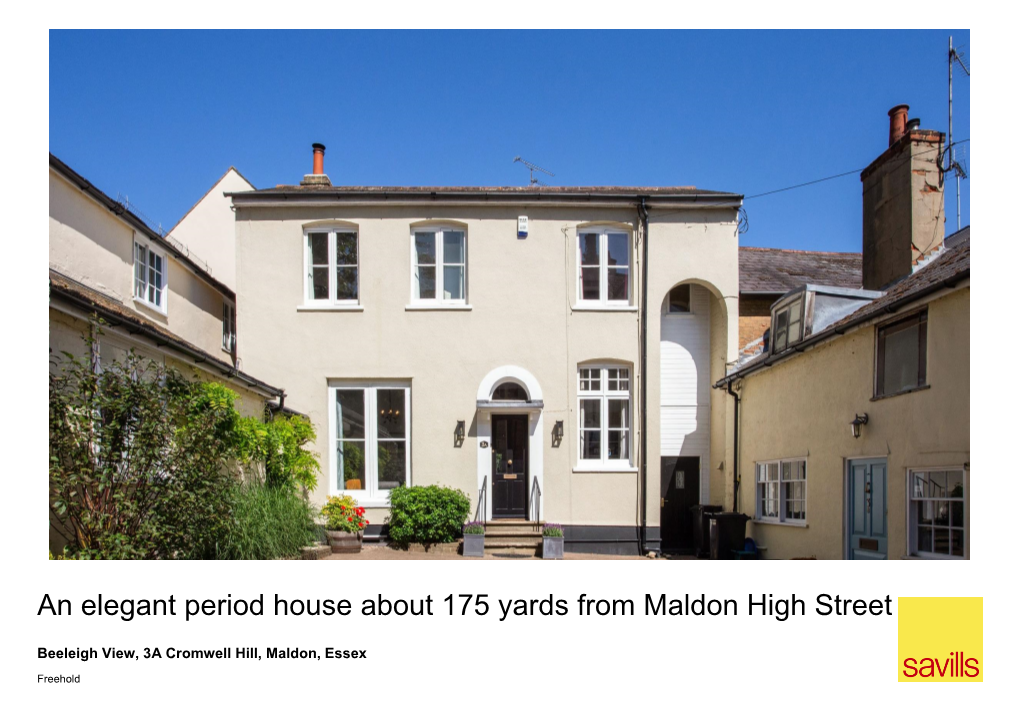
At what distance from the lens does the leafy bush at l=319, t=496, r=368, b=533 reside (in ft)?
46.2

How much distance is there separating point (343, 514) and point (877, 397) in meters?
9.05

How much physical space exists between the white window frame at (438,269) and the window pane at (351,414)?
2.15m

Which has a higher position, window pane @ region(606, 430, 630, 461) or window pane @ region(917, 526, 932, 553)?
window pane @ region(606, 430, 630, 461)

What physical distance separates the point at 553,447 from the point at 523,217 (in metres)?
4.60

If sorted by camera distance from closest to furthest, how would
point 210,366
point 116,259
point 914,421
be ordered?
point 914,421
point 210,366
point 116,259

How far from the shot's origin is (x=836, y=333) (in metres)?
11.8

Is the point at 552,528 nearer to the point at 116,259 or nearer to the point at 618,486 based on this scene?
the point at 618,486

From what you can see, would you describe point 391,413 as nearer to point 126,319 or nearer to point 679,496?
point 679,496

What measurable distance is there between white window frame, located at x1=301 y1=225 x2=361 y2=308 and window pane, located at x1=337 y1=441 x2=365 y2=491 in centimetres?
275

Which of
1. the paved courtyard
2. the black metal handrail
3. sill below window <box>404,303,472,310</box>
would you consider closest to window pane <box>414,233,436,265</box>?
sill below window <box>404,303,472,310</box>

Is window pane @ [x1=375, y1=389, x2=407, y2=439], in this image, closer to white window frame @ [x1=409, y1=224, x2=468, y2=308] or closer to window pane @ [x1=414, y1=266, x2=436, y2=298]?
white window frame @ [x1=409, y1=224, x2=468, y2=308]

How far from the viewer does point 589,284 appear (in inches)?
631

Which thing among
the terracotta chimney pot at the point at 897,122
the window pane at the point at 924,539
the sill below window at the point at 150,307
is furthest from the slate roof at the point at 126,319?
the terracotta chimney pot at the point at 897,122
